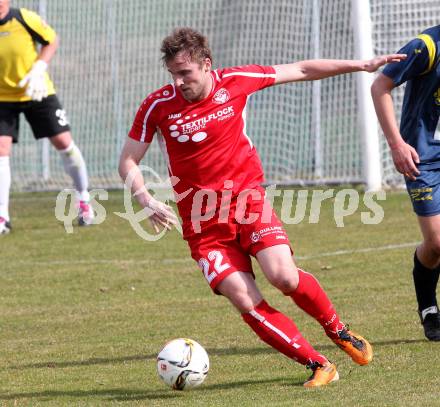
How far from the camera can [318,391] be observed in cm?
563

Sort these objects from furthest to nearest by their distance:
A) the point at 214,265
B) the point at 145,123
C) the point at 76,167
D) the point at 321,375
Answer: the point at 76,167 < the point at 145,123 < the point at 214,265 < the point at 321,375

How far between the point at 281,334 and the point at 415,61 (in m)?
1.72

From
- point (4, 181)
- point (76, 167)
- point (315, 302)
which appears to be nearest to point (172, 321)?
point (315, 302)

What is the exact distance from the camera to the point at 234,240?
20.1 ft

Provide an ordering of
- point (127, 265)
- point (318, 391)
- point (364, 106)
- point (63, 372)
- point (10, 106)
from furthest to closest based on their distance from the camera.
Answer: point (364, 106) → point (10, 106) → point (127, 265) → point (63, 372) → point (318, 391)

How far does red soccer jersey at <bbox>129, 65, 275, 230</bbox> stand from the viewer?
20.4ft

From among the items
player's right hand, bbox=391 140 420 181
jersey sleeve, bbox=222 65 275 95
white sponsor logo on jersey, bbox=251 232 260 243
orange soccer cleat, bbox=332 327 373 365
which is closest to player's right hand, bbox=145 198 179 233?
white sponsor logo on jersey, bbox=251 232 260 243

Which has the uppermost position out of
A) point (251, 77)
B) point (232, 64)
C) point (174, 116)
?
point (251, 77)

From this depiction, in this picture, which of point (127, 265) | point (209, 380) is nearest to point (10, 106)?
point (127, 265)

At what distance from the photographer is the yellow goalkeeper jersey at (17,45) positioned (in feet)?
40.1

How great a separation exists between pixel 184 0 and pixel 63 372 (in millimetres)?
12223

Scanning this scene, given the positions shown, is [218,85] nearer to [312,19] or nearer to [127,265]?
[127,265]

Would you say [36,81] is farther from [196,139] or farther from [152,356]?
[196,139]

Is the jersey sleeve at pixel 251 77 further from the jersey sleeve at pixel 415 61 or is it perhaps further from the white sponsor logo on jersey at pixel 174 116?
the jersey sleeve at pixel 415 61
